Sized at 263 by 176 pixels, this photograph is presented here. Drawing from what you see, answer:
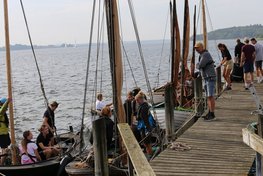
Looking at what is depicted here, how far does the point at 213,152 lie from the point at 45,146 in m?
5.47

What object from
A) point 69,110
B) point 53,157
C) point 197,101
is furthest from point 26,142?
point 69,110

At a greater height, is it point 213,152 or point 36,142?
point 213,152

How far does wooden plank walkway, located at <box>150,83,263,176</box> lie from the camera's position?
810 cm

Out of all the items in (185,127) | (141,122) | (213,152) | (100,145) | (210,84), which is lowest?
(185,127)

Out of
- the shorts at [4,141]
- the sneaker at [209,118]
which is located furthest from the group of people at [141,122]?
the shorts at [4,141]

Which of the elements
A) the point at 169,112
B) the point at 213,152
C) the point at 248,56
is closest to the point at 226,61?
the point at 248,56

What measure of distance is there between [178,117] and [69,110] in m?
17.4

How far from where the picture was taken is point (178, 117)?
47.8ft

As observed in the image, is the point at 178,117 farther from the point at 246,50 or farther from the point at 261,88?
the point at 261,88

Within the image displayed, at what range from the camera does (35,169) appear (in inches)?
454

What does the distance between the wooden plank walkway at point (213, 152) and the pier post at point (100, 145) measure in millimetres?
1069

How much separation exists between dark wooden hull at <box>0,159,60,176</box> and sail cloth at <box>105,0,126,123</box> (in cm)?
316

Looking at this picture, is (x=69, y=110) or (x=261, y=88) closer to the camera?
(x=261, y=88)

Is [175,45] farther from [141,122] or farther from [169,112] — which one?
[141,122]
